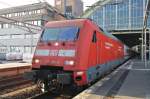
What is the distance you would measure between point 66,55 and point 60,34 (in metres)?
1.07

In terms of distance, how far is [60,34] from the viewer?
Answer: 10844 millimetres

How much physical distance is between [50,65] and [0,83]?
4450mm

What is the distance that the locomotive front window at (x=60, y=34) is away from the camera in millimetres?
10527

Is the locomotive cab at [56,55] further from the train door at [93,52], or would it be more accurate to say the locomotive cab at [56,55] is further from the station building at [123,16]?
the station building at [123,16]

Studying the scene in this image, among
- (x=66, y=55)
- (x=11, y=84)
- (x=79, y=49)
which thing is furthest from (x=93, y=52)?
(x=11, y=84)

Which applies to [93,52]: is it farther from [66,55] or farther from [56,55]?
[56,55]

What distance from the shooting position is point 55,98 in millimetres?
10375

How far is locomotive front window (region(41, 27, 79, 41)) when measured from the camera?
10.5m

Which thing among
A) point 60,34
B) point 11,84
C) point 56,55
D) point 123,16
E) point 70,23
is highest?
point 123,16

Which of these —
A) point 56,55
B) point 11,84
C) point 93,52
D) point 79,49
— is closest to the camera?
point 79,49

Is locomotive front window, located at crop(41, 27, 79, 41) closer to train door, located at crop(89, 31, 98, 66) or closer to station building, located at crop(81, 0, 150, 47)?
train door, located at crop(89, 31, 98, 66)

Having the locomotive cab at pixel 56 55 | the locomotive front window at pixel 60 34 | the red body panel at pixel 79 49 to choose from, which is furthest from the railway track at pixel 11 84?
the locomotive front window at pixel 60 34

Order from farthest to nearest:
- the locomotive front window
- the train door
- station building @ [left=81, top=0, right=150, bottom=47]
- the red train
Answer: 1. station building @ [left=81, top=0, right=150, bottom=47]
2. the train door
3. the locomotive front window
4. the red train

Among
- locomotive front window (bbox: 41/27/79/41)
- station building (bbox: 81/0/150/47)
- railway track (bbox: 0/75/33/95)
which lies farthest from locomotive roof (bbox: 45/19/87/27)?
station building (bbox: 81/0/150/47)
